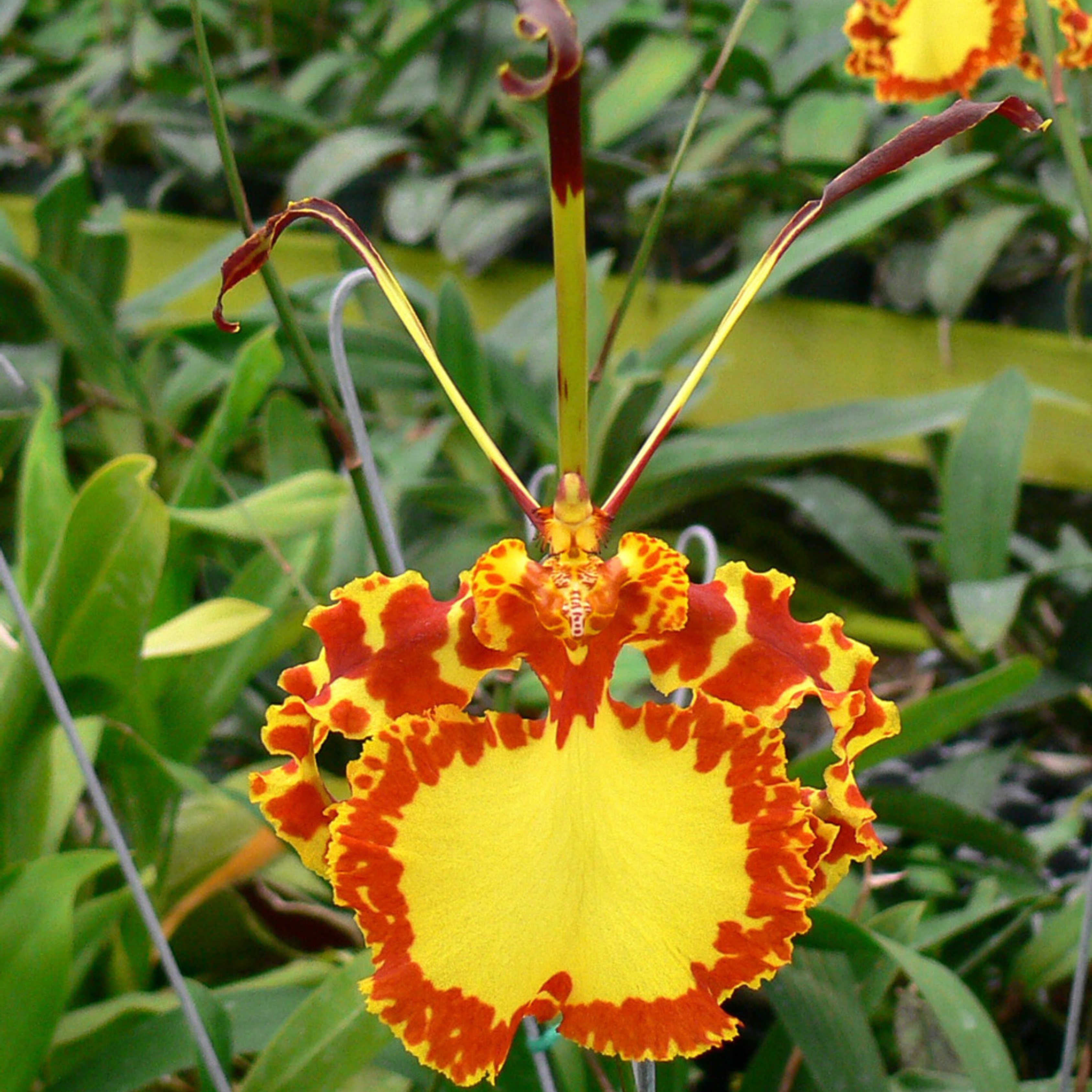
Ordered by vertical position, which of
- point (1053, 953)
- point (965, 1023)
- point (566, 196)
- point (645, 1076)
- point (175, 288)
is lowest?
point (1053, 953)

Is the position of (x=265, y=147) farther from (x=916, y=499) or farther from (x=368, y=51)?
(x=916, y=499)

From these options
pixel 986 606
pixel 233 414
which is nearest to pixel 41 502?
pixel 233 414

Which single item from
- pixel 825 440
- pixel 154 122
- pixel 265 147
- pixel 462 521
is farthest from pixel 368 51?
pixel 825 440

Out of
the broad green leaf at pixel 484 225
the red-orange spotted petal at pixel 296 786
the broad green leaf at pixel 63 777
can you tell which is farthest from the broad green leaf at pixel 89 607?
the broad green leaf at pixel 484 225

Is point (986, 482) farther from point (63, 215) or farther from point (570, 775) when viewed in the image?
point (63, 215)

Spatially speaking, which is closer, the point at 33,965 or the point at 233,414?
the point at 33,965

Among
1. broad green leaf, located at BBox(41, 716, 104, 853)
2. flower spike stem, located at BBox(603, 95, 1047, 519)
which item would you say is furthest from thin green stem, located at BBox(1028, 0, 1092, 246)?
broad green leaf, located at BBox(41, 716, 104, 853)

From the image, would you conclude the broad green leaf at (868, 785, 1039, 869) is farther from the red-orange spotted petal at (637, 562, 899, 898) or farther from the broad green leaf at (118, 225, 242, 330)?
the broad green leaf at (118, 225, 242, 330)
